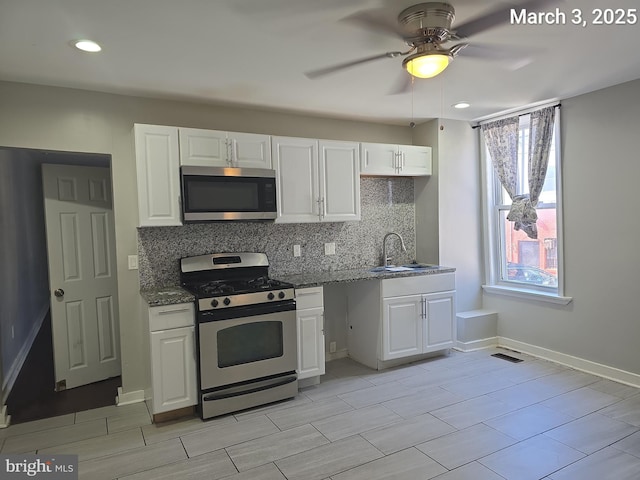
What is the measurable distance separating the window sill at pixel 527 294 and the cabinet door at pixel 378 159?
1699mm

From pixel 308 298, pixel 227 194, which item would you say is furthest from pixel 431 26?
pixel 308 298

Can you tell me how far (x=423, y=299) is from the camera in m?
4.06

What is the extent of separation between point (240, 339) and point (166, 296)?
62 centimetres

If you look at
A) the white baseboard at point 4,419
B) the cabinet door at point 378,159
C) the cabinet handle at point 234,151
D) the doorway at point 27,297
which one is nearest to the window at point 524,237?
the cabinet door at point 378,159

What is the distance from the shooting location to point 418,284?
404 centimetres

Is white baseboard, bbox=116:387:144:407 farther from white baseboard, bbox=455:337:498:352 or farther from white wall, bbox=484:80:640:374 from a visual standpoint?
white wall, bbox=484:80:640:374

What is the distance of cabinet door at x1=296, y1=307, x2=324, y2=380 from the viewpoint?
3500mm

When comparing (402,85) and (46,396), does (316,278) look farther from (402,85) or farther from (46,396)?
(46,396)

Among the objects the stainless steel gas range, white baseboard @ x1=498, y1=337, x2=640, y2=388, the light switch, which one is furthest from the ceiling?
white baseboard @ x1=498, y1=337, x2=640, y2=388

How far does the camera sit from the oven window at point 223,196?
129 inches

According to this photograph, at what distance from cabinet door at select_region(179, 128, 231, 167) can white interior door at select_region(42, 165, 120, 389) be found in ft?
3.72

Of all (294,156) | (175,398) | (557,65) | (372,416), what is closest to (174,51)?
(294,156)

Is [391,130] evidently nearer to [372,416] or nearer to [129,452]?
[372,416]

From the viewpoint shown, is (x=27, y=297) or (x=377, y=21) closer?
(x=377, y=21)
